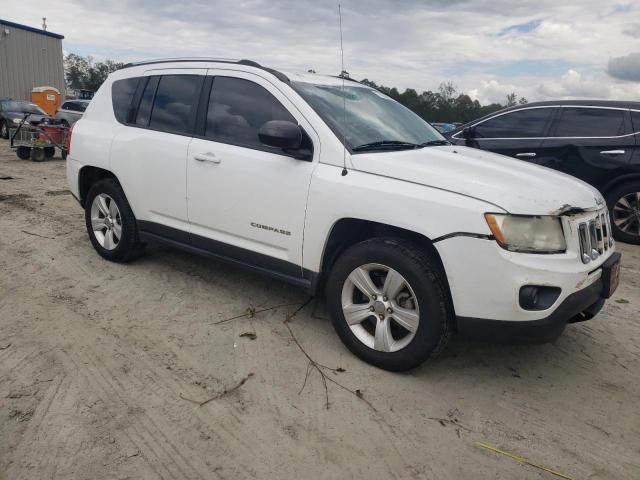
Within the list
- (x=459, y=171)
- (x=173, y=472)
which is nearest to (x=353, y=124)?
(x=459, y=171)

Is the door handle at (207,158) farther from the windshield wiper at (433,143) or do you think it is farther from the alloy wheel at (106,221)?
the windshield wiper at (433,143)

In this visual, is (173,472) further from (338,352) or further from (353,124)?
(353,124)

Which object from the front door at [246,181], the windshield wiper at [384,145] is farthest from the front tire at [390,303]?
the windshield wiper at [384,145]

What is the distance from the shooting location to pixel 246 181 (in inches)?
140

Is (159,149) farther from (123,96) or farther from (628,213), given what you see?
(628,213)

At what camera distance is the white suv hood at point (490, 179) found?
108 inches

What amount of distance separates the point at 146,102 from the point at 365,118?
2.02 meters

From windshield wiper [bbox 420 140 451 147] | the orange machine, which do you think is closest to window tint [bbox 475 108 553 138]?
windshield wiper [bbox 420 140 451 147]

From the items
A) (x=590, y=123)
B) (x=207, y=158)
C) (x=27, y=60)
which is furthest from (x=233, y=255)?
(x=27, y=60)

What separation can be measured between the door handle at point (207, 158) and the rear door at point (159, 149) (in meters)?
0.15

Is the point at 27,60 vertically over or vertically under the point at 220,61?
over

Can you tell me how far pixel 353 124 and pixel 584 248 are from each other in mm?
1623

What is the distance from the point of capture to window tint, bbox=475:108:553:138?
23.5ft

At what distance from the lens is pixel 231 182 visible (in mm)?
3656
